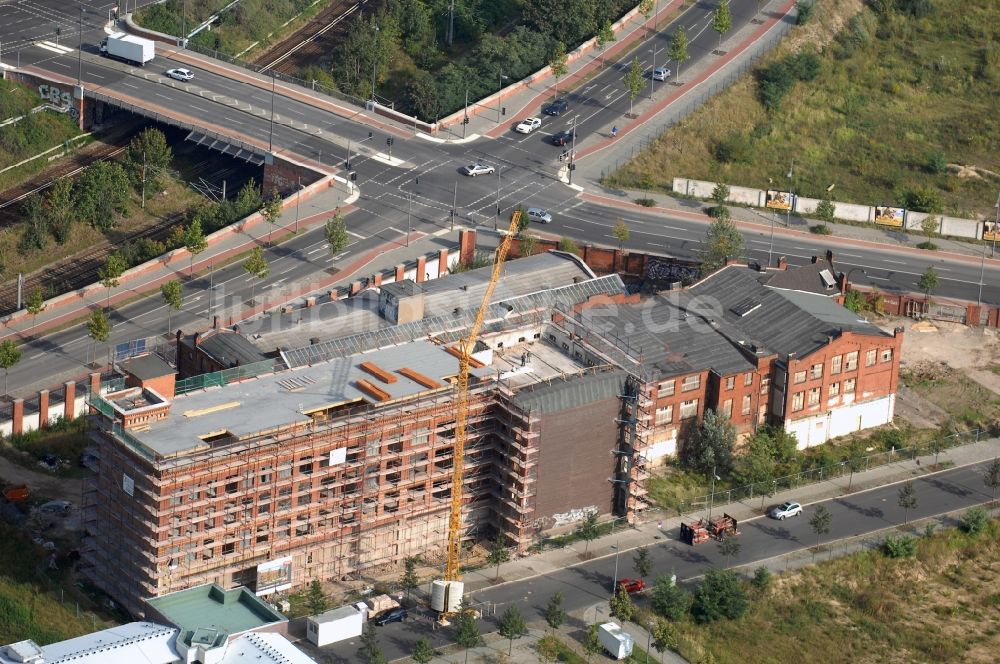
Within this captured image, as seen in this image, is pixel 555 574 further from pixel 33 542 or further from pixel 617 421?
pixel 33 542

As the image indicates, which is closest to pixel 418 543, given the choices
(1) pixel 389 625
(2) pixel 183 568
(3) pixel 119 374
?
(1) pixel 389 625

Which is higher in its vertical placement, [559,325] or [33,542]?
[559,325]

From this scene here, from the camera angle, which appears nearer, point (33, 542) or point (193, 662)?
point (193, 662)

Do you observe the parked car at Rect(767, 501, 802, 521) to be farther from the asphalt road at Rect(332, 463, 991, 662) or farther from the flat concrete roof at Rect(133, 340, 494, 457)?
the flat concrete roof at Rect(133, 340, 494, 457)

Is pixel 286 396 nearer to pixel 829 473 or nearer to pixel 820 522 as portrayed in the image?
pixel 820 522

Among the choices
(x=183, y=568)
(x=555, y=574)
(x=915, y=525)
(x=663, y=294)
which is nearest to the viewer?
(x=183, y=568)

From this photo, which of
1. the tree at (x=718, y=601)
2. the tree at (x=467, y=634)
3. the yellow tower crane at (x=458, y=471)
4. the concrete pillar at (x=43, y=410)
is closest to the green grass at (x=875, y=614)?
the tree at (x=718, y=601)
